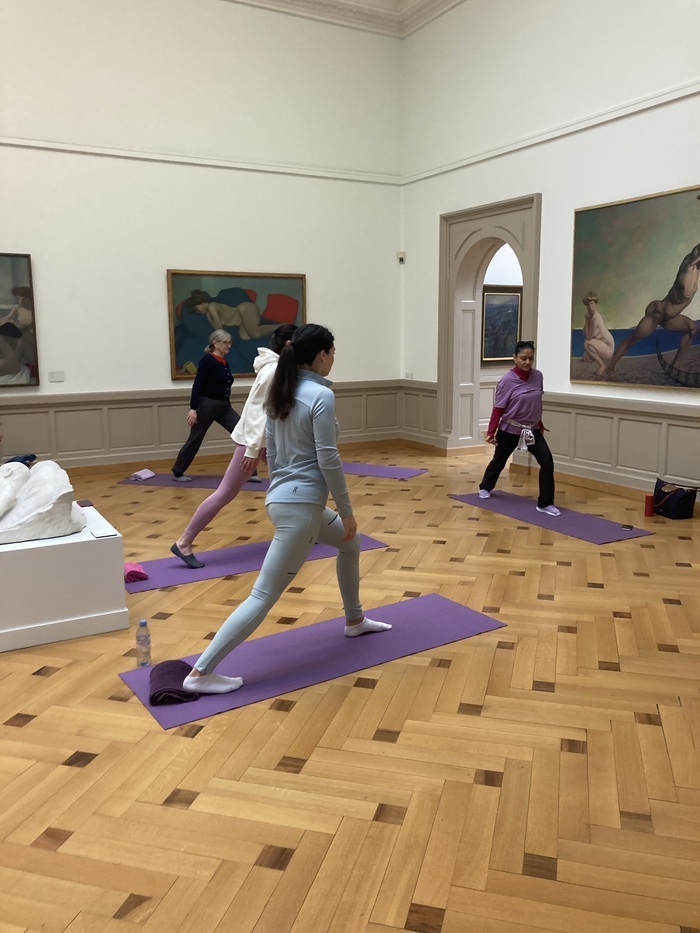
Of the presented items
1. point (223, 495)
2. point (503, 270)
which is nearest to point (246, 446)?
point (223, 495)

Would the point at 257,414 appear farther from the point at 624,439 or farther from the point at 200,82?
the point at 200,82

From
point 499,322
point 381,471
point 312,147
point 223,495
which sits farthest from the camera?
point 499,322

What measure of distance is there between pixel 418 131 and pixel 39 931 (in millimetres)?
11082

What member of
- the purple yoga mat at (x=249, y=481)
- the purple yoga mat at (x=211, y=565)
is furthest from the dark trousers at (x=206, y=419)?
the purple yoga mat at (x=211, y=565)

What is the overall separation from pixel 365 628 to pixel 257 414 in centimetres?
176

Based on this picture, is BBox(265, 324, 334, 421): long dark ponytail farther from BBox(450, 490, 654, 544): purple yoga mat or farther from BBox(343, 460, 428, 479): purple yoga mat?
BBox(343, 460, 428, 479): purple yoga mat

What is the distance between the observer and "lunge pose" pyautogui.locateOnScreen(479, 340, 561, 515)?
24.7ft

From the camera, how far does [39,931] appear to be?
7.41ft

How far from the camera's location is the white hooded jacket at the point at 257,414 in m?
5.29

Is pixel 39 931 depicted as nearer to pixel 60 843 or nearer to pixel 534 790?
pixel 60 843

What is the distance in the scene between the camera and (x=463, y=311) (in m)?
11.0

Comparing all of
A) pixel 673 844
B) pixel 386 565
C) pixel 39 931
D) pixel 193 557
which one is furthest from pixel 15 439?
pixel 673 844

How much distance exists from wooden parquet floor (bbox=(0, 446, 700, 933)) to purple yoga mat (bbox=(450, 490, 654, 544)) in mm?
1622

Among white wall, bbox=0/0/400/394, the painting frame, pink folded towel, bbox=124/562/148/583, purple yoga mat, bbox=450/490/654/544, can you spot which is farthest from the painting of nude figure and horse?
pink folded towel, bbox=124/562/148/583
